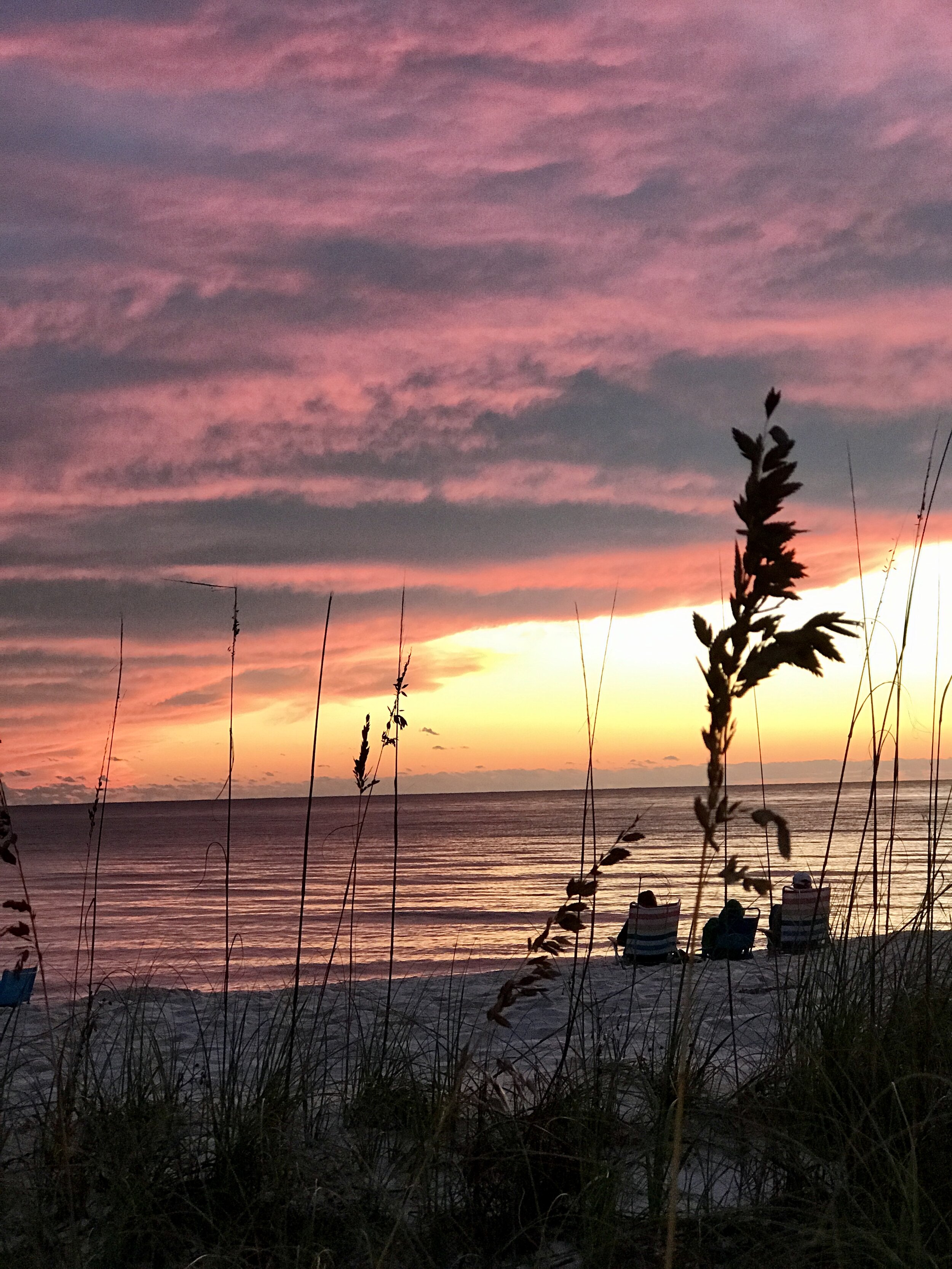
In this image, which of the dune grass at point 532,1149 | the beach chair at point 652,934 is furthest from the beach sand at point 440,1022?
the beach chair at point 652,934

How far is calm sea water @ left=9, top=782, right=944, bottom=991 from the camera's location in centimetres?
1928

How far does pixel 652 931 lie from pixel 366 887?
28075mm

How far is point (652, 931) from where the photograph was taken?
14289mm

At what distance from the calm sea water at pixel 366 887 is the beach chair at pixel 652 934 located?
152cm

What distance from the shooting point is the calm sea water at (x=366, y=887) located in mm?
19281

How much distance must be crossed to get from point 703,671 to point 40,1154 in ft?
8.60

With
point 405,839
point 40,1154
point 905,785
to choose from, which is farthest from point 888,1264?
point 905,785

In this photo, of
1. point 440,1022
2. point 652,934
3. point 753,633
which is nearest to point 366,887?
point 652,934

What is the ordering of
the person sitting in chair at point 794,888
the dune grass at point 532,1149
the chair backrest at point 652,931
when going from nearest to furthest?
the dune grass at point 532,1149 → the person sitting in chair at point 794,888 → the chair backrest at point 652,931

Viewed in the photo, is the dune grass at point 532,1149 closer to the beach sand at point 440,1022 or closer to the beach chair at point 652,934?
the beach sand at point 440,1022

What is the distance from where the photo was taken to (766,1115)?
2.95 metres

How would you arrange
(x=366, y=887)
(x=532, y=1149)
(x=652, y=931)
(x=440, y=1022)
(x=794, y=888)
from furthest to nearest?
(x=366, y=887) → (x=794, y=888) → (x=652, y=931) → (x=440, y=1022) → (x=532, y=1149)

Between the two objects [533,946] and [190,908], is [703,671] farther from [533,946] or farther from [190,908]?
[190,908]

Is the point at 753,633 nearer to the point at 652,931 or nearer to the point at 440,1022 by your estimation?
the point at 440,1022
